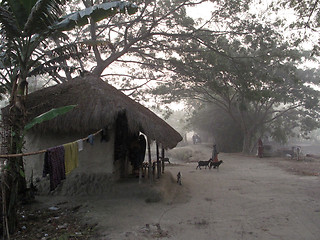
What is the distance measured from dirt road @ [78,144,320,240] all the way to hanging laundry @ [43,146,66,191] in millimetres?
1442

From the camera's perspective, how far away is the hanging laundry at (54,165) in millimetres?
4898

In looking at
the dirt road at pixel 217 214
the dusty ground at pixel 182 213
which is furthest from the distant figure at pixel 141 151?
the dirt road at pixel 217 214

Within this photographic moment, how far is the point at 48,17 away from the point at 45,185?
194 inches

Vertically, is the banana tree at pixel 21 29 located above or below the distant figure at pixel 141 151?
above

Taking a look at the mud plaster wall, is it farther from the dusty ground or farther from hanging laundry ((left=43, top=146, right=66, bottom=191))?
hanging laundry ((left=43, top=146, right=66, bottom=191))

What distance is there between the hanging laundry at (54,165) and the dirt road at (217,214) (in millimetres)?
1442

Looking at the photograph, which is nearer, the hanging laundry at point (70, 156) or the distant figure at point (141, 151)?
the hanging laundry at point (70, 156)

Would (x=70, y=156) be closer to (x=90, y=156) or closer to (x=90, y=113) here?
(x=90, y=113)

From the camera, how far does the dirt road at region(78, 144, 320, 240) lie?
5.17 m

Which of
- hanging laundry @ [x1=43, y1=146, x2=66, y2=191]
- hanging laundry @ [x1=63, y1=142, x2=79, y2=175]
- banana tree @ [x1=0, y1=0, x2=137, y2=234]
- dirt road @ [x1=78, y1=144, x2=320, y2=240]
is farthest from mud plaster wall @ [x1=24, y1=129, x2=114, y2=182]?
hanging laundry @ [x1=43, y1=146, x2=66, y2=191]

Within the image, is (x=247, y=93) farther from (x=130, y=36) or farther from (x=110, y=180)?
(x=110, y=180)

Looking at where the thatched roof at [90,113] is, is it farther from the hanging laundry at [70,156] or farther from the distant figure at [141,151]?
the hanging laundry at [70,156]

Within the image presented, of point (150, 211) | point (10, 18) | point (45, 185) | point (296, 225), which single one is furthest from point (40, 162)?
point (296, 225)

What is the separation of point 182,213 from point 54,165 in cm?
332
